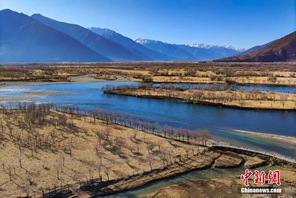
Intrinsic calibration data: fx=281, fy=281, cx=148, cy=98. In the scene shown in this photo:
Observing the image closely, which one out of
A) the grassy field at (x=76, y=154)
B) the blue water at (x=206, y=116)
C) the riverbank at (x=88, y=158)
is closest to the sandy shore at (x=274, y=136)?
the blue water at (x=206, y=116)

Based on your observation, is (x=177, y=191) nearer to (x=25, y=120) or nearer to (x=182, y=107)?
(x=25, y=120)

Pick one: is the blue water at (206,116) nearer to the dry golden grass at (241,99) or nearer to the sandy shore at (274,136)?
the sandy shore at (274,136)

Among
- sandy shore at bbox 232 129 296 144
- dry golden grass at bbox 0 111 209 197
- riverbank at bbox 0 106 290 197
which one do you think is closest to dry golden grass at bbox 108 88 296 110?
sandy shore at bbox 232 129 296 144

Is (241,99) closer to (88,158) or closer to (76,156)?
(88,158)

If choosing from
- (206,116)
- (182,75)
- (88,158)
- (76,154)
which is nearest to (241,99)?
(206,116)

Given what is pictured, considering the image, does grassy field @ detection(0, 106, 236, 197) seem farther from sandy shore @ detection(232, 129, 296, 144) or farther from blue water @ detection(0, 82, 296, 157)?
sandy shore @ detection(232, 129, 296, 144)

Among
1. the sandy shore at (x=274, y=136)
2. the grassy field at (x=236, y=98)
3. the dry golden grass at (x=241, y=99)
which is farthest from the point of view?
the grassy field at (x=236, y=98)

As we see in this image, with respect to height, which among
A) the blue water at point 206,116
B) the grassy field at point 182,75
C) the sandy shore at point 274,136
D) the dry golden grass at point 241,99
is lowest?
the sandy shore at point 274,136

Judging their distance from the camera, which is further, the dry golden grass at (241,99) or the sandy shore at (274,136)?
the dry golden grass at (241,99)

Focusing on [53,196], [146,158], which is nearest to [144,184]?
[146,158]
